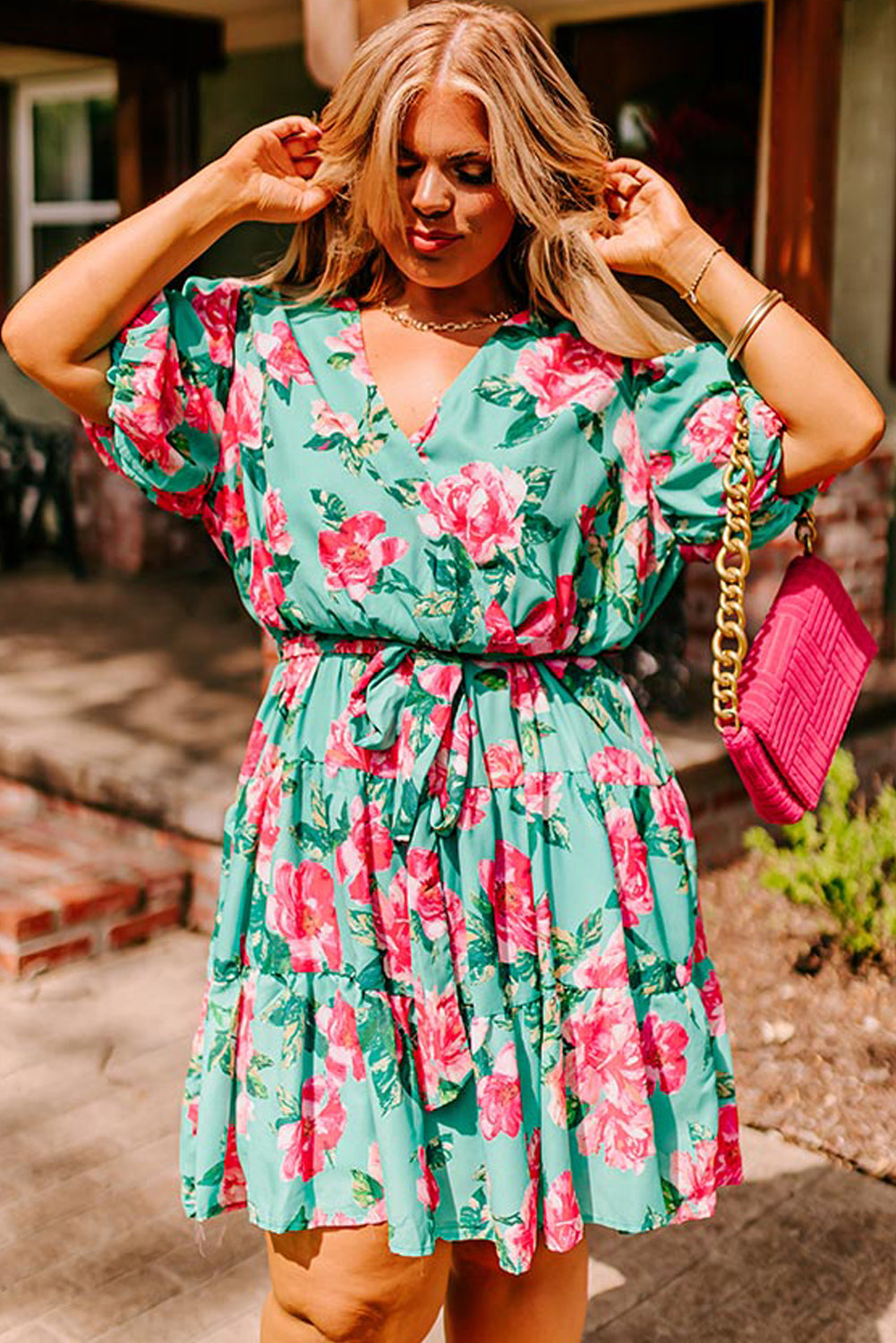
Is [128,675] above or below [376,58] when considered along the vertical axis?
below

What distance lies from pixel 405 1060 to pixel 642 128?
6.06 meters

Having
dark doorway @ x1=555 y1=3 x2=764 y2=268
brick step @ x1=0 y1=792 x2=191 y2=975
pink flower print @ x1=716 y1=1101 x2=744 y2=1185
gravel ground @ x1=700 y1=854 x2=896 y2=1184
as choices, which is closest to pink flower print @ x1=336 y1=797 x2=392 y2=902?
pink flower print @ x1=716 y1=1101 x2=744 y2=1185

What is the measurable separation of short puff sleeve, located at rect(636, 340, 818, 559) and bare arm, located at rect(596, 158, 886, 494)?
0.02 metres

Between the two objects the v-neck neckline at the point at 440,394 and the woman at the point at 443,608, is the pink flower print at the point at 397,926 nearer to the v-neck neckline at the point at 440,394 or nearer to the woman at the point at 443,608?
the woman at the point at 443,608

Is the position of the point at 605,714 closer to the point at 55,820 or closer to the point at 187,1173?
the point at 187,1173

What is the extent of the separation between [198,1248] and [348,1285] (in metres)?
1.11

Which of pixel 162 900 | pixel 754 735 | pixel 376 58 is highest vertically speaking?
pixel 376 58

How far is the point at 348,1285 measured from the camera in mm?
2033

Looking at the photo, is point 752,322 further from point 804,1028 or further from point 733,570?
point 804,1028

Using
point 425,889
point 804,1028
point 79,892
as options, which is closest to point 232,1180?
point 425,889

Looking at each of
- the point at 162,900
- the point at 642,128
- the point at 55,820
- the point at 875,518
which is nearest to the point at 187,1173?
the point at 162,900

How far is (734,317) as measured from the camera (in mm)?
2088

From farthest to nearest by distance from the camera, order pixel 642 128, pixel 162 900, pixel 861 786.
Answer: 1. pixel 642 128
2. pixel 861 786
3. pixel 162 900

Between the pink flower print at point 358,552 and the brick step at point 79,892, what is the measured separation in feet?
7.92
